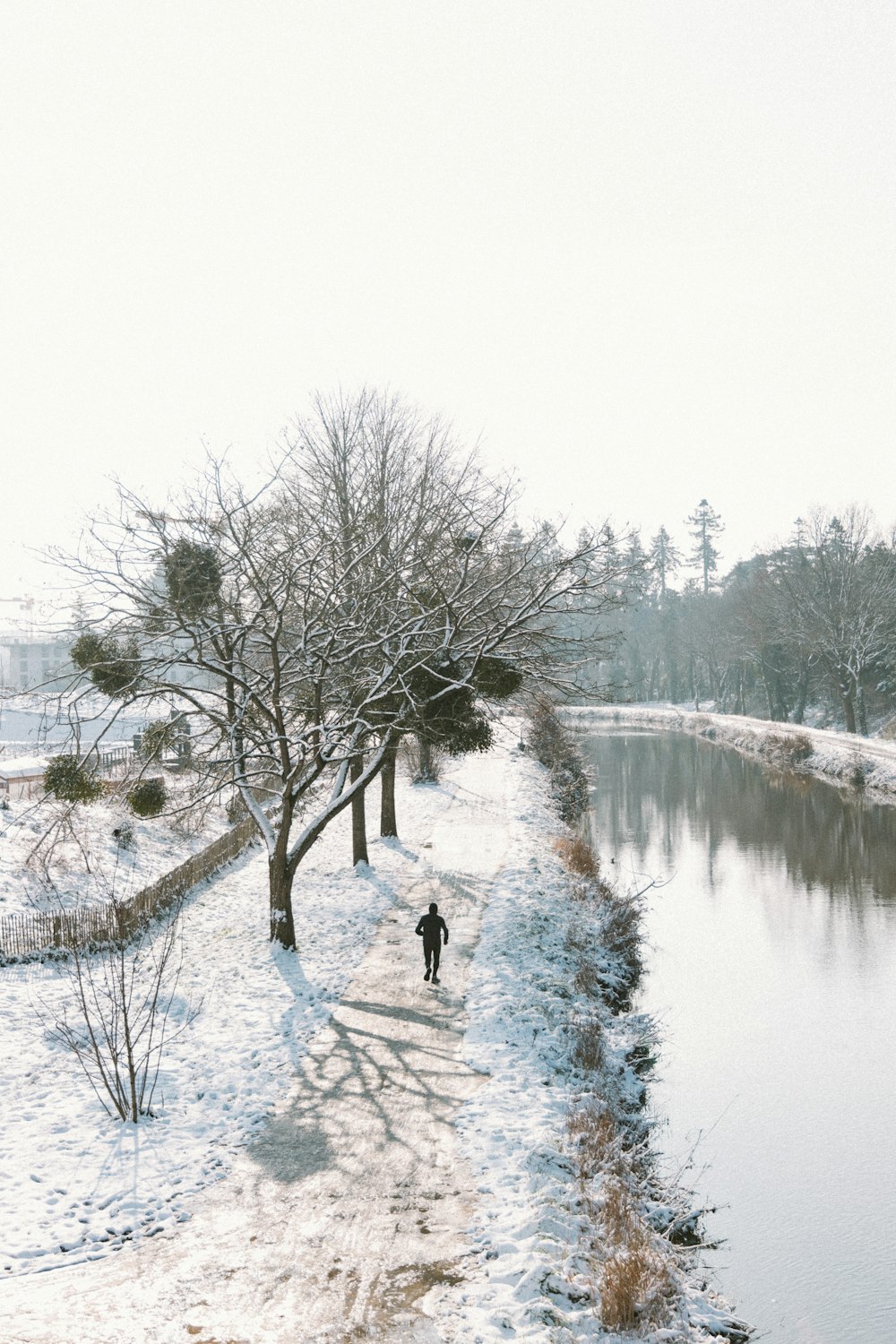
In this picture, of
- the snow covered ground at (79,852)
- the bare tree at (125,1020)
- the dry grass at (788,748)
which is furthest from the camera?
the dry grass at (788,748)

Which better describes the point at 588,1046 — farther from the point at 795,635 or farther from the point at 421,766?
the point at 795,635

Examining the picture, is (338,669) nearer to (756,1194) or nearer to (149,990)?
(149,990)

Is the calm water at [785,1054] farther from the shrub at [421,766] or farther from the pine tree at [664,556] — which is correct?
the pine tree at [664,556]

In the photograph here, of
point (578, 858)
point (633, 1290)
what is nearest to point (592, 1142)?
point (633, 1290)

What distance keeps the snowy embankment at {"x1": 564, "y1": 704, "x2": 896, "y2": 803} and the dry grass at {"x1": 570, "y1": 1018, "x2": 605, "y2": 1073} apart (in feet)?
88.6

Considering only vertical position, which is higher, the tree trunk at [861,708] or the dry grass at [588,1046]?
the tree trunk at [861,708]

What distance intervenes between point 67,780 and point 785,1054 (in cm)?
1220

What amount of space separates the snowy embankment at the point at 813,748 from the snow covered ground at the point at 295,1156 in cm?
2576

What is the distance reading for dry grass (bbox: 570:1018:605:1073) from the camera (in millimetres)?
11594

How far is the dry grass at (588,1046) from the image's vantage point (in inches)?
456

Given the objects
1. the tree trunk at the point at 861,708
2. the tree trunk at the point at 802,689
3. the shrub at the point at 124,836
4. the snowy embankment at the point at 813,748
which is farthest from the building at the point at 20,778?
the tree trunk at the point at 802,689

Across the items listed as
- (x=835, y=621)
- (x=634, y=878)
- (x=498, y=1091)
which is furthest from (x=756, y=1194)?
(x=835, y=621)

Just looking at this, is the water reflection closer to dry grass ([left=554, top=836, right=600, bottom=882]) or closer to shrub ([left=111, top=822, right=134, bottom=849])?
dry grass ([left=554, top=836, right=600, bottom=882])

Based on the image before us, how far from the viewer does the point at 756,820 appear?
109 feet
